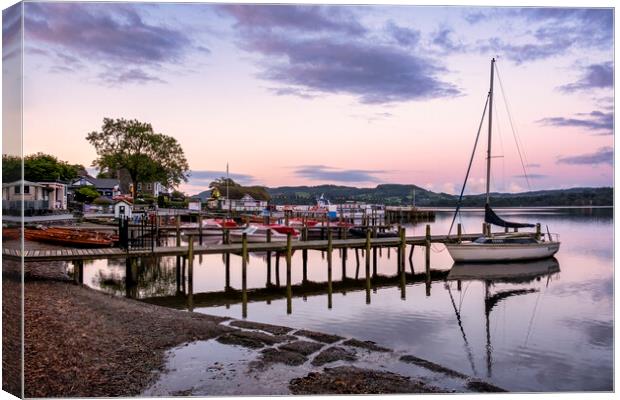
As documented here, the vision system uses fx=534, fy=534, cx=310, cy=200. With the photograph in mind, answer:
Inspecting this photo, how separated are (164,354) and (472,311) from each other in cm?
906

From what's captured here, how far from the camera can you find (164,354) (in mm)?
9117

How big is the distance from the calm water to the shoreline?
1.33 meters

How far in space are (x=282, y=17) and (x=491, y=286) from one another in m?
13.3

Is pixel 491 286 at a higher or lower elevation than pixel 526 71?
lower

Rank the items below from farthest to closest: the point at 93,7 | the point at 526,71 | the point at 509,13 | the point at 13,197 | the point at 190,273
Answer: the point at 190,273, the point at 526,71, the point at 93,7, the point at 509,13, the point at 13,197

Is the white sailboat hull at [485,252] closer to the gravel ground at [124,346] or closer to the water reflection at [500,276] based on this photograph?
the water reflection at [500,276]

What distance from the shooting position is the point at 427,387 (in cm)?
823

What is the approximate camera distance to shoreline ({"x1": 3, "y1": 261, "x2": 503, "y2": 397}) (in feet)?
25.2

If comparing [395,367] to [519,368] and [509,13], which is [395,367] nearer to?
[519,368]

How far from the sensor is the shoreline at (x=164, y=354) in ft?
25.2

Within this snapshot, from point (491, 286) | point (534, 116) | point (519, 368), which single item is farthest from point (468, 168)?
point (519, 368)

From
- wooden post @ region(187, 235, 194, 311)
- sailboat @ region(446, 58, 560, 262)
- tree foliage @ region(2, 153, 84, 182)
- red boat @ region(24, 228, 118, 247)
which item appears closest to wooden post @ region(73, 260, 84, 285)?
wooden post @ region(187, 235, 194, 311)

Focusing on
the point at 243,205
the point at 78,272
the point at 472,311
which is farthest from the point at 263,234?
the point at 243,205

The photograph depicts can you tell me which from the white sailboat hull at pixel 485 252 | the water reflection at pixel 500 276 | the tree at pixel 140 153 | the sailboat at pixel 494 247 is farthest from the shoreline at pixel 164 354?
the tree at pixel 140 153
